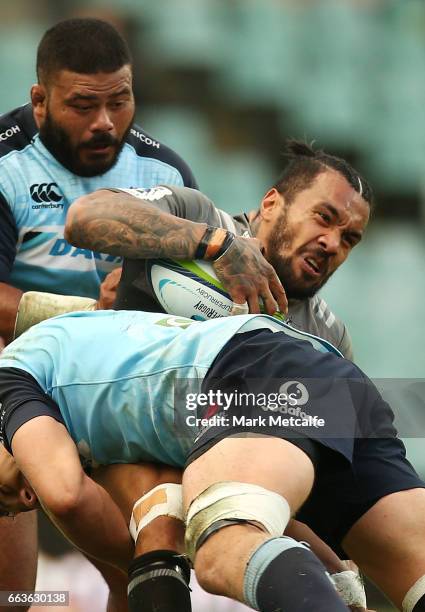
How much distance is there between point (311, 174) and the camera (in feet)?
12.0

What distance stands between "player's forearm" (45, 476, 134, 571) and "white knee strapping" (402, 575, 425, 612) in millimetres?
648

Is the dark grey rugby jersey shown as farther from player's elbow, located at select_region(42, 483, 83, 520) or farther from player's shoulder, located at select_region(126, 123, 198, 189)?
player's elbow, located at select_region(42, 483, 83, 520)

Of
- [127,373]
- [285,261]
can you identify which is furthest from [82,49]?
[127,373]

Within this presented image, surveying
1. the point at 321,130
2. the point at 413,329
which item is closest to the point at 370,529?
the point at 413,329

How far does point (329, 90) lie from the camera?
20.6ft

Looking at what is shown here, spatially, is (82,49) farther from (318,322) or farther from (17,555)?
(17,555)

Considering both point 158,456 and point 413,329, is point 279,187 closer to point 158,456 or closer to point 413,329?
point 158,456

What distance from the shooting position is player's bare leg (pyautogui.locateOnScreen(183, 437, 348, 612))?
6.65 ft

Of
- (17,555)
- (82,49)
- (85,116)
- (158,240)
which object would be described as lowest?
(17,555)

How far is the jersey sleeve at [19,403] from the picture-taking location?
8.36ft

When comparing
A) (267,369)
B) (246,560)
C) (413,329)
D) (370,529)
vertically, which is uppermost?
(267,369)

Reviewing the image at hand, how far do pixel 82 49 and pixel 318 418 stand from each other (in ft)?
6.38

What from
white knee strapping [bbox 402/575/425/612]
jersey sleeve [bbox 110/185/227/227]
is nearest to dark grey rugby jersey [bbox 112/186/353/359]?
jersey sleeve [bbox 110/185/227/227]

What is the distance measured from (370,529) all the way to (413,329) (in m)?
3.26
